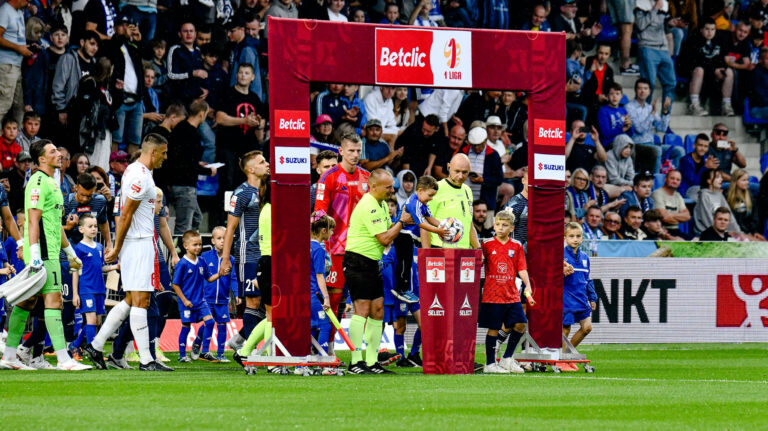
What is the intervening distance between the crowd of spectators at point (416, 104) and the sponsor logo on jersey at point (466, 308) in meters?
2.14

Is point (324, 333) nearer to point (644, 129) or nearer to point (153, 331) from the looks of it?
point (153, 331)

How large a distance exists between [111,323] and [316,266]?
7.24 ft

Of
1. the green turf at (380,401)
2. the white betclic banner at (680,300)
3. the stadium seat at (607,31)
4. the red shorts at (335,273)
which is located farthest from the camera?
the stadium seat at (607,31)

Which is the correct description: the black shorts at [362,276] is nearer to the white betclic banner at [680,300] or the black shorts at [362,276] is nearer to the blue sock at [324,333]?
the blue sock at [324,333]

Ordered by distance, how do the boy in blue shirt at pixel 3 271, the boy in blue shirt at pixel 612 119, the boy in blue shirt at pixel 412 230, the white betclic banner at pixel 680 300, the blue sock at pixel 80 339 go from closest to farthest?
the boy in blue shirt at pixel 412 230, the boy in blue shirt at pixel 3 271, the blue sock at pixel 80 339, the white betclic banner at pixel 680 300, the boy in blue shirt at pixel 612 119

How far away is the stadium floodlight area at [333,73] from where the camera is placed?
40.0ft

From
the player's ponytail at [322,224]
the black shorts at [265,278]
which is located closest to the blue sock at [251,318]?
the black shorts at [265,278]

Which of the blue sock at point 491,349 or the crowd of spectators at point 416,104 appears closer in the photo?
the blue sock at point 491,349

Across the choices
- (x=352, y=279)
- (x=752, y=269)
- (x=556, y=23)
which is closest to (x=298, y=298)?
(x=352, y=279)

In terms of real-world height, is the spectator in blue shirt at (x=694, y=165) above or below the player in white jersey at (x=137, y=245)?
above

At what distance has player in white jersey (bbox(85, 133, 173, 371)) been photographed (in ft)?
39.9

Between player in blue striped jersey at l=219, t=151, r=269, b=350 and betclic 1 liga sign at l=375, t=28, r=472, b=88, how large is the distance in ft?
6.56

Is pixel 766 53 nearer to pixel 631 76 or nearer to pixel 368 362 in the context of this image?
pixel 631 76

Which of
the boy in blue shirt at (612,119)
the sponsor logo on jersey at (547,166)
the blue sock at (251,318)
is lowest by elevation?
the blue sock at (251,318)
